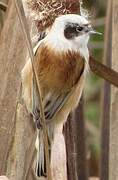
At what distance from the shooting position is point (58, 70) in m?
1.77

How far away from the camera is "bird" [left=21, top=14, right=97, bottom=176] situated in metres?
1.73

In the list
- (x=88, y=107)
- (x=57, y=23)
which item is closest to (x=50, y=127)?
(x=57, y=23)

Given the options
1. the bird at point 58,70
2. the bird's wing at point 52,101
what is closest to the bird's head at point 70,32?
the bird at point 58,70

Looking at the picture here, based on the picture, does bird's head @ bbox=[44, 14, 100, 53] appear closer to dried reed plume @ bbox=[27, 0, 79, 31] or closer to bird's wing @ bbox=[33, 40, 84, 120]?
dried reed plume @ bbox=[27, 0, 79, 31]

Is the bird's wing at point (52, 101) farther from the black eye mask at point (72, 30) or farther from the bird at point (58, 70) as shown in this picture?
the black eye mask at point (72, 30)

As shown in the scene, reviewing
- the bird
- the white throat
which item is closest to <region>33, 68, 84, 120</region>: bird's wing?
the bird

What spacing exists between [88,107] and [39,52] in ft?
5.45

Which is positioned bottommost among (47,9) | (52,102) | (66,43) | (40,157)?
(40,157)

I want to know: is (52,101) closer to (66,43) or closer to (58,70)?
(58,70)

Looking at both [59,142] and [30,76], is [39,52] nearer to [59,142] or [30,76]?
[30,76]

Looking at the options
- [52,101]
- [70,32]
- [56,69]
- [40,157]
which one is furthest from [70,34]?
[40,157]

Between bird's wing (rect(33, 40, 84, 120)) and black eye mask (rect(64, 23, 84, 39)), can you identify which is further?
black eye mask (rect(64, 23, 84, 39))

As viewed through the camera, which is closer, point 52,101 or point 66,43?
point 52,101

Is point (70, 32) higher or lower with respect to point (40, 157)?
higher
